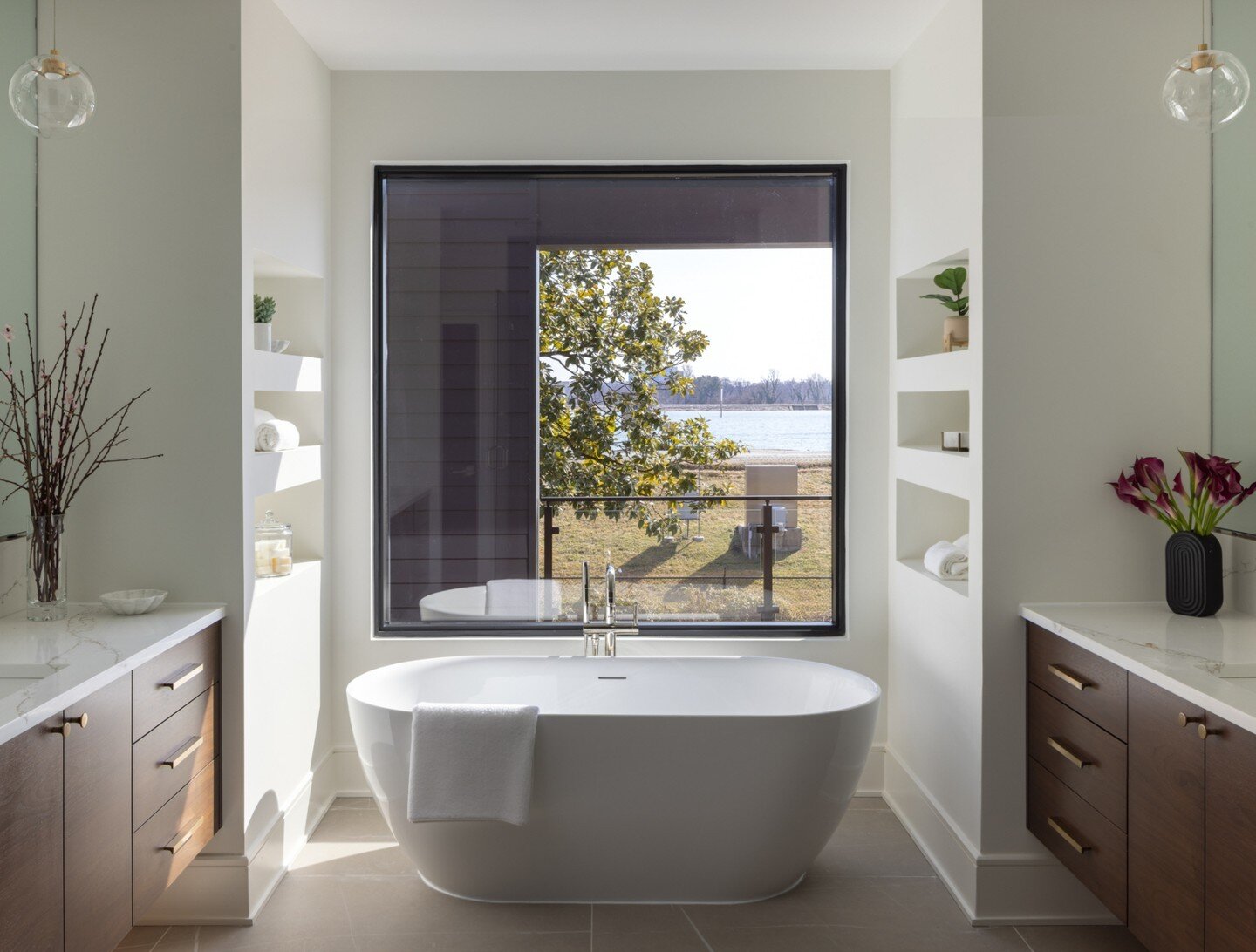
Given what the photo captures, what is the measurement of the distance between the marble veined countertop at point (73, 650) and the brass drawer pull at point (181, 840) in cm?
50

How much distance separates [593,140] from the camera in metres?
3.95

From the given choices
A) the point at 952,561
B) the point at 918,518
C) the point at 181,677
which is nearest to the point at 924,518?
the point at 918,518

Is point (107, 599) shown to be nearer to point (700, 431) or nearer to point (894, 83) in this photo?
point (700, 431)

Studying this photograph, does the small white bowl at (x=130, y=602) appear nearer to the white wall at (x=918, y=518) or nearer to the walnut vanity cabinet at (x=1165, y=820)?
the white wall at (x=918, y=518)

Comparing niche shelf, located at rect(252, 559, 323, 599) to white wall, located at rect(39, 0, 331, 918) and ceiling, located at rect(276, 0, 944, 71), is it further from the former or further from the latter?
ceiling, located at rect(276, 0, 944, 71)

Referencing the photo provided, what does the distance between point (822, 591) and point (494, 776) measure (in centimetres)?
171

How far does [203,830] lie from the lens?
9.39 ft

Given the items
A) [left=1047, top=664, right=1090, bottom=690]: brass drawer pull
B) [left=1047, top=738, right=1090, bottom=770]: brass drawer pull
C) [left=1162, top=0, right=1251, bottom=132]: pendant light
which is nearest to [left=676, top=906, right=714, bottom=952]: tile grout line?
[left=1047, top=738, right=1090, bottom=770]: brass drawer pull

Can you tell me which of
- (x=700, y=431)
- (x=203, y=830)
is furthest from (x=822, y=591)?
(x=203, y=830)

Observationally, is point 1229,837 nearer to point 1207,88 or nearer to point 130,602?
point 1207,88

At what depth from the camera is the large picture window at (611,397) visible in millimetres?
4035

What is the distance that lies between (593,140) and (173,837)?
9.02 ft

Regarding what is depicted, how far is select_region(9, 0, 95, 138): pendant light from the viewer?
80.7 inches

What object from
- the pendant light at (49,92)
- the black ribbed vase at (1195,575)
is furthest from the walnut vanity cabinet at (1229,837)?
the pendant light at (49,92)
